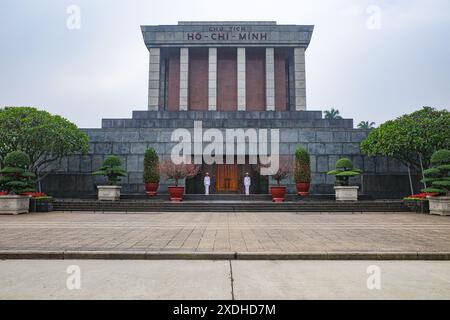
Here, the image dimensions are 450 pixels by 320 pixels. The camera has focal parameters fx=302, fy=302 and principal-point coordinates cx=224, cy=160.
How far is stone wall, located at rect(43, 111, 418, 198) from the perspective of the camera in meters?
24.1

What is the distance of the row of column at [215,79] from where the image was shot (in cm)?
3378

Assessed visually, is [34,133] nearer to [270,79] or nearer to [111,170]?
[111,170]

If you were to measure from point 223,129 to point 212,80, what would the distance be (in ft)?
34.0

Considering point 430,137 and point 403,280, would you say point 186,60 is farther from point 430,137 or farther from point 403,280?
point 403,280

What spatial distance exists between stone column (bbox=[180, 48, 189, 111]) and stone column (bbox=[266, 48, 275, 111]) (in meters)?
9.09

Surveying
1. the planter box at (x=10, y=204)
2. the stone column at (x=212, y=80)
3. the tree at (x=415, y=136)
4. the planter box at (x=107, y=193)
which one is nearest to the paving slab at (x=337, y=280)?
the planter box at (x=10, y=204)

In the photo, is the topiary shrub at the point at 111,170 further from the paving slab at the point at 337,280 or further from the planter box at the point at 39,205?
the paving slab at the point at 337,280

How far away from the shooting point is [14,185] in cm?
1630

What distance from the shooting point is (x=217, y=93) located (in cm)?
3531

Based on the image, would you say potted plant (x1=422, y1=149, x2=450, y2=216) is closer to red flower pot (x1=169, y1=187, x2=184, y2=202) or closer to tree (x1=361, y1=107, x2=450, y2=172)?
tree (x1=361, y1=107, x2=450, y2=172)

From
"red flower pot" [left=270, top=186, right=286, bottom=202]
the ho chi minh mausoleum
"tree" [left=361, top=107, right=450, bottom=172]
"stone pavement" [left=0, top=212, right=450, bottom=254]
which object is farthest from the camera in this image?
the ho chi minh mausoleum

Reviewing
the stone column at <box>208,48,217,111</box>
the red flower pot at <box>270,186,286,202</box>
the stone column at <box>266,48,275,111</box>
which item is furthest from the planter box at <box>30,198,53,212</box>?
the stone column at <box>266,48,275,111</box>

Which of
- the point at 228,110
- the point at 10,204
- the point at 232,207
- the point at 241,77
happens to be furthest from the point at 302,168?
the point at 10,204

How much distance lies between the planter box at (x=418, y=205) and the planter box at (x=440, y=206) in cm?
50
